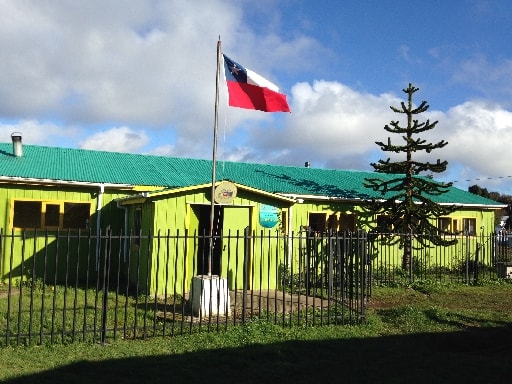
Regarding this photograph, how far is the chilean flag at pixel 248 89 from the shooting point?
10.5m

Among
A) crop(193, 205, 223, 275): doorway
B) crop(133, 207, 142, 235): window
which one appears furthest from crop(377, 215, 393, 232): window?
crop(133, 207, 142, 235): window

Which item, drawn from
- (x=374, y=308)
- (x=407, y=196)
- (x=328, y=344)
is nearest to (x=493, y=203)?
(x=407, y=196)

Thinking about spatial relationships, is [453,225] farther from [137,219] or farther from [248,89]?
[248,89]

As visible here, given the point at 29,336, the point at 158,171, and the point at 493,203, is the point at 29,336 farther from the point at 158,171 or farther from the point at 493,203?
the point at 493,203

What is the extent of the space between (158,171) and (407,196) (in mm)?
8949

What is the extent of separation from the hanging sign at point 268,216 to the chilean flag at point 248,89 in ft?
13.9

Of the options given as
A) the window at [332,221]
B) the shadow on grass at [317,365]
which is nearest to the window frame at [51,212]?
the window at [332,221]

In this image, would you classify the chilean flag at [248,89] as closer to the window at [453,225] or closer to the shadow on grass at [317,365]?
the shadow on grass at [317,365]

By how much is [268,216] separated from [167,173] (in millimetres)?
5099

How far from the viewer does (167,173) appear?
58.5 feet

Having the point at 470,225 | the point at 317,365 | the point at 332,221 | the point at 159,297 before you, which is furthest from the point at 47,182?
the point at 470,225

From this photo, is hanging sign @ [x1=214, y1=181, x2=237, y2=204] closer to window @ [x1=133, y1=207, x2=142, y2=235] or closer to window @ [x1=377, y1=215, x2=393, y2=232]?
window @ [x1=133, y1=207, x2=142, y2=235]

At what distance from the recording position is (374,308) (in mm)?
11500

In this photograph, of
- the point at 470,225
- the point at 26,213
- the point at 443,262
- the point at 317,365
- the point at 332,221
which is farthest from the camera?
the point at 470,225
